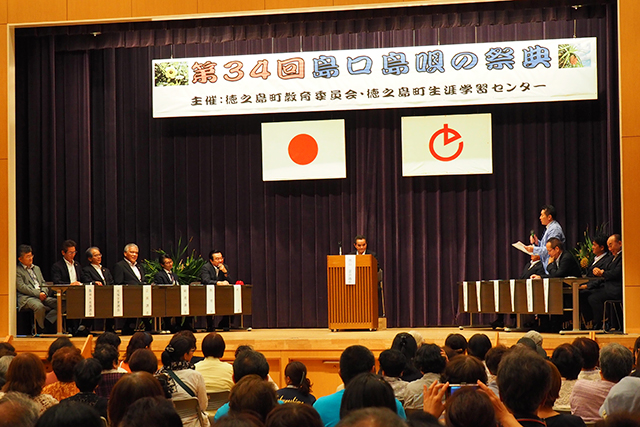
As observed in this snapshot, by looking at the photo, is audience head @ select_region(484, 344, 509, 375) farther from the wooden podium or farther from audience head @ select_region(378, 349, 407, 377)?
the wooden podium

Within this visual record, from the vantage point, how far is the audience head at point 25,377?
3.67 m

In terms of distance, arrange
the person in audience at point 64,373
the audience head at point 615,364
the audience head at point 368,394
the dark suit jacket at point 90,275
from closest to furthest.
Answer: the audience head at point 368,394 → the audience head at point 615,364 → the person in audience at point 64,373 → the dark suit jacket at point 90,275

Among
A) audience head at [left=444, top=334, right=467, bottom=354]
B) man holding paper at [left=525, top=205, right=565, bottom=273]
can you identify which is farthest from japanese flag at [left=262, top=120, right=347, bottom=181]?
audience head at [left=444, top=334, right=467, bottom=354]

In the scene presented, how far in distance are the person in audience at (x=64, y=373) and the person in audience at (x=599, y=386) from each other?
2.59 metres

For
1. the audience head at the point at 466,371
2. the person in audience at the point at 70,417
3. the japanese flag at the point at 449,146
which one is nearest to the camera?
the person in audience at the point at 70,417

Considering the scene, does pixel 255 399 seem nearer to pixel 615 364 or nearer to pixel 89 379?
pixel 89 379

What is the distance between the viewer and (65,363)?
13.8ft

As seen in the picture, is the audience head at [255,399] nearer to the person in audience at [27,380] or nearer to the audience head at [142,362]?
the person in audience at [27,380]

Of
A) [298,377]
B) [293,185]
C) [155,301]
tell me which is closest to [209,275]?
[155,301]

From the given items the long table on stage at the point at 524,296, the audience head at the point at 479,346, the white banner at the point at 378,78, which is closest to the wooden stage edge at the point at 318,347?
the long table on stage at the point at 524,296

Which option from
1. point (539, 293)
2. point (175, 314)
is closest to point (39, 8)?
point (175, 314)

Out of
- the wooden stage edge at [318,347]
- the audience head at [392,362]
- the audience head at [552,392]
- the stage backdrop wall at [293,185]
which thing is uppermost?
the stage backdrop wall at [293,185]

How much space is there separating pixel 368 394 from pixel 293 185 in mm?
9542

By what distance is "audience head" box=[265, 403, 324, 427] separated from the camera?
2.09 meters
